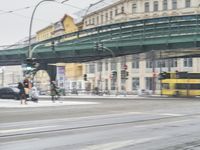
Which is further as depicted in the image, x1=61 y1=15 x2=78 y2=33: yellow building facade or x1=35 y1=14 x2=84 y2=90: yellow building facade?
x1=61 y1=15 x2=78 y2=33: yellow building facade

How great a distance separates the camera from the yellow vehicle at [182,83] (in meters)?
65.0

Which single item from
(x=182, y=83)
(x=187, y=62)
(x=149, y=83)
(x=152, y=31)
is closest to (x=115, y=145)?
(x=182, y=83)

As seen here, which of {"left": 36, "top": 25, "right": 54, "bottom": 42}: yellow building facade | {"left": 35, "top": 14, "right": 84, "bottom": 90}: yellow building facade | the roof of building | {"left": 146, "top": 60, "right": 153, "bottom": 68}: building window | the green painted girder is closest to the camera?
the green painted girder

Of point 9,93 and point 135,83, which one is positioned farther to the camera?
point 135,83

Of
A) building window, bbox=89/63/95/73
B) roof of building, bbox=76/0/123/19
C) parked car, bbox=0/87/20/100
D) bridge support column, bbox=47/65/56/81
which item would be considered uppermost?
roof of building, bbox=76/0/123/19

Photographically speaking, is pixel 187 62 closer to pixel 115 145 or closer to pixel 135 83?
pixel 135 83

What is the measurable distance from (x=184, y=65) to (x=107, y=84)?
826 inches

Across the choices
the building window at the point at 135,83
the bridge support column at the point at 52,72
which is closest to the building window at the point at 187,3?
the building window at the point at 135,83

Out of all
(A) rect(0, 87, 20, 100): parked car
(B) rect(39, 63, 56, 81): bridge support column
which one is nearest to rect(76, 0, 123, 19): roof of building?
(B) rect(39, 63, 56, 81): bridge support column

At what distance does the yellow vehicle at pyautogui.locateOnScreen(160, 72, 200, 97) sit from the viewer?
213 ft

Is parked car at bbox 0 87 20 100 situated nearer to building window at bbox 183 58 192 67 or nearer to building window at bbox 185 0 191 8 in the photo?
building window at bbox 183 58 192 67

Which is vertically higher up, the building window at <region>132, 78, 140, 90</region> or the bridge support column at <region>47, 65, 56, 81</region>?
the bridge support column at <region>47, 65, 56, 81</region>

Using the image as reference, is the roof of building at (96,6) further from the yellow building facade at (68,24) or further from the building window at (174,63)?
the building window at (174,63)

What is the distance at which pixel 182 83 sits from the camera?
65875 mm
